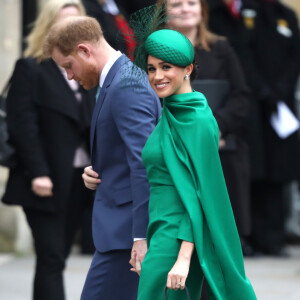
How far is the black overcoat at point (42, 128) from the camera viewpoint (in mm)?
5520

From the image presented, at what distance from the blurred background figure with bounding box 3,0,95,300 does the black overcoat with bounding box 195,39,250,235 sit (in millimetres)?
754

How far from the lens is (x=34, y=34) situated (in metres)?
5.69

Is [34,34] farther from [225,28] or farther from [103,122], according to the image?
[225,28]

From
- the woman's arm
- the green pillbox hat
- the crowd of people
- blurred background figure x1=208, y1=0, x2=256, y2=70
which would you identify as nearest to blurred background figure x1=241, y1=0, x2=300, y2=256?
blurred background figure x1=208, y1=0, x2=256, y2=70

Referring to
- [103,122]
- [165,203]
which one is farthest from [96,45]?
[165,203]

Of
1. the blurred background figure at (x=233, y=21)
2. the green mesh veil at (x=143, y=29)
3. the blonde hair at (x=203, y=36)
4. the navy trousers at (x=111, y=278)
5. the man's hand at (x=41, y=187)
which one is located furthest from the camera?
the blurred background figure at (x=233, y=21)

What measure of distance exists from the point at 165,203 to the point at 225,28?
184 inches

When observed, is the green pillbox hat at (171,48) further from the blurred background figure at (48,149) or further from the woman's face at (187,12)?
the woman's face at (187,12)

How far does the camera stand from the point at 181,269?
3416 millimetres

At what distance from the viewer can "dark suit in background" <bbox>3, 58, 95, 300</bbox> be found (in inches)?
217

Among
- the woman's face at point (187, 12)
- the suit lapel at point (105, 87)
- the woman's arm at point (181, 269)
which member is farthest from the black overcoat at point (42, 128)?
the woman's arm at point (181, 269)

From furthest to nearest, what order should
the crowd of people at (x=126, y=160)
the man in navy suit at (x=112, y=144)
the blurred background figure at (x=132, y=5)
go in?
the blurred background figure at (x=132, y=5)
the man in navy suit at (x=112, y=144)
the crowd of people at (x=126, y=160)

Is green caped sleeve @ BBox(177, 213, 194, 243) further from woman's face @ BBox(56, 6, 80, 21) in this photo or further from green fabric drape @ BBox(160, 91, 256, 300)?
woman's face @ BBox(56, 6, 80, 21)

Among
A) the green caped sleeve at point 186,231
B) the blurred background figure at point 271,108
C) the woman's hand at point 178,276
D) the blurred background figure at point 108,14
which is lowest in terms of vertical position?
the blurred background figure at point 271,108
